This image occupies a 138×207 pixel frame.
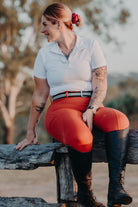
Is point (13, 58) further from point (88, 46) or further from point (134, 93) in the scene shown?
point (88, 46)

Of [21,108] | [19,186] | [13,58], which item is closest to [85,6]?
[13,58]

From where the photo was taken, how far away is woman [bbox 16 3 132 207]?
7.71ft

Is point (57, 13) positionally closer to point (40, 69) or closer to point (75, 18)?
point (75, 18)

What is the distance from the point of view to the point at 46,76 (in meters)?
2.82

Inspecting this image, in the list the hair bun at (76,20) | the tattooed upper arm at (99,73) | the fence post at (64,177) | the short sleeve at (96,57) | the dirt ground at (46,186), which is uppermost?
the hair bun at (76,20)

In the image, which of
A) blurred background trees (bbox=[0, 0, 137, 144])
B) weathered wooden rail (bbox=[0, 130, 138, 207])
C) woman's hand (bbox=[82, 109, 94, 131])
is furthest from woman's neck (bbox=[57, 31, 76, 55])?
blurred background trees (bbox=[0, 0, 137, 144])

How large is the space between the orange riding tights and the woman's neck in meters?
0.45

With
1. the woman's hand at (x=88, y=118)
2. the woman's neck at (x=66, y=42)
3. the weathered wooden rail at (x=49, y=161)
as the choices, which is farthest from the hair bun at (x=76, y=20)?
the weathered wooden rail at (x=49, y=161)

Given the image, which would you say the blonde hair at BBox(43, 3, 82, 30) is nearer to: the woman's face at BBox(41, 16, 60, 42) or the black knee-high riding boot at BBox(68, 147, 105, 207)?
the woman's face at BBox(41, 16, 60, 42)

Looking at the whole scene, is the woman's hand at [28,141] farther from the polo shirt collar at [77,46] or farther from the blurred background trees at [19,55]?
the blurred background trees at [19,55]

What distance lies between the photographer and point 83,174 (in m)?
2.42

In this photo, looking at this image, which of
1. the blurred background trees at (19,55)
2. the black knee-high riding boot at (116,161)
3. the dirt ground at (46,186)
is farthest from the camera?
the blurred background trees at (19,55)

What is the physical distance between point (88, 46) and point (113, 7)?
537 inches

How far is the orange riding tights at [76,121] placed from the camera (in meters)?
2.32
